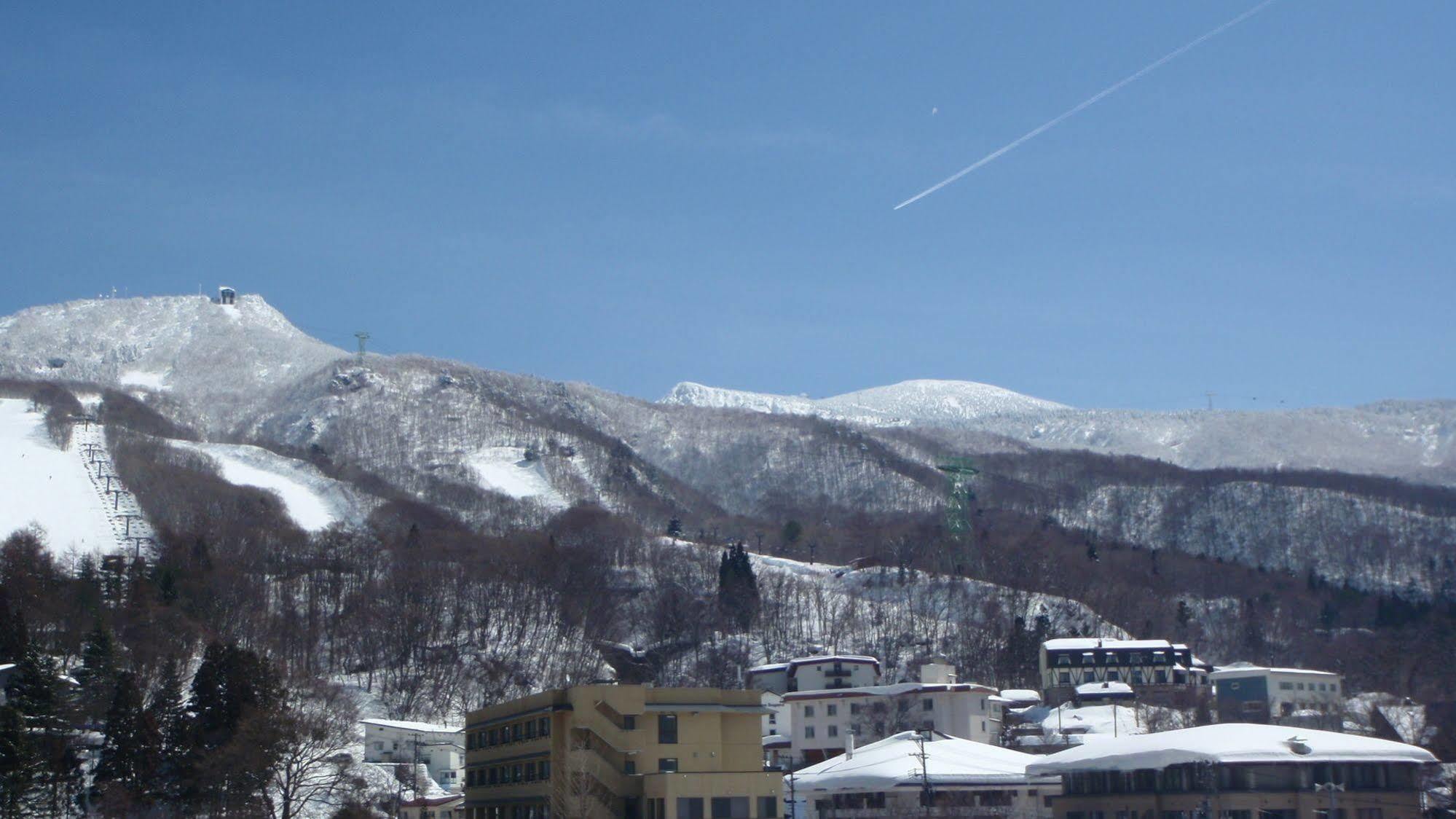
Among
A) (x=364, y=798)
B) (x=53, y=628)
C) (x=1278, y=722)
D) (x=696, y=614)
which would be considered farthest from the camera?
(x=696, y=614)

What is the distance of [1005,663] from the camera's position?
113938mm

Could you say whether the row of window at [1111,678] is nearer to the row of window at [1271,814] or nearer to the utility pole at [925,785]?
the utility pole at [925,785]

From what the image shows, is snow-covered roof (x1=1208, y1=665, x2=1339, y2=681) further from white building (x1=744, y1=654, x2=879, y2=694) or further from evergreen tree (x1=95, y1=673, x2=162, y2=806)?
evergreen tree (x1=95, y1=673, x2=162, y2=806)

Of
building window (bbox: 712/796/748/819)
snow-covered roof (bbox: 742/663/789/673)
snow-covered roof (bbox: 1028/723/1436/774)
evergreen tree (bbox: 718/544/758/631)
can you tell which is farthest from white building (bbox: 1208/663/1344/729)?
building window (bbox: 712/796/748/819)

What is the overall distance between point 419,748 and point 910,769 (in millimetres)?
25855

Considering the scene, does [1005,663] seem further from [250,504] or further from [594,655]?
[250,504]

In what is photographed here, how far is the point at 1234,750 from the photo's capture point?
192 feet

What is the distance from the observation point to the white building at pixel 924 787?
6359cm

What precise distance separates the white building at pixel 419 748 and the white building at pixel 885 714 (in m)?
21.9

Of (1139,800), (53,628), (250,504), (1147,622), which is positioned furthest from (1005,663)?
(250,504)

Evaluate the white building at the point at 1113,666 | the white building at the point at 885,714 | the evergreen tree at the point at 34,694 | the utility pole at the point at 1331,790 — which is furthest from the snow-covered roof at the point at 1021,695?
the evergreen tree at the point at 34,694

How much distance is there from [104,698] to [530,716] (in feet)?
80.2

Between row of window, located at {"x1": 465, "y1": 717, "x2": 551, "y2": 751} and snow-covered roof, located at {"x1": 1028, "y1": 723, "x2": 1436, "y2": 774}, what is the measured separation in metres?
20.8

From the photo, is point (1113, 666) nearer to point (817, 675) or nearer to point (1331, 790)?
point (817, 675)
